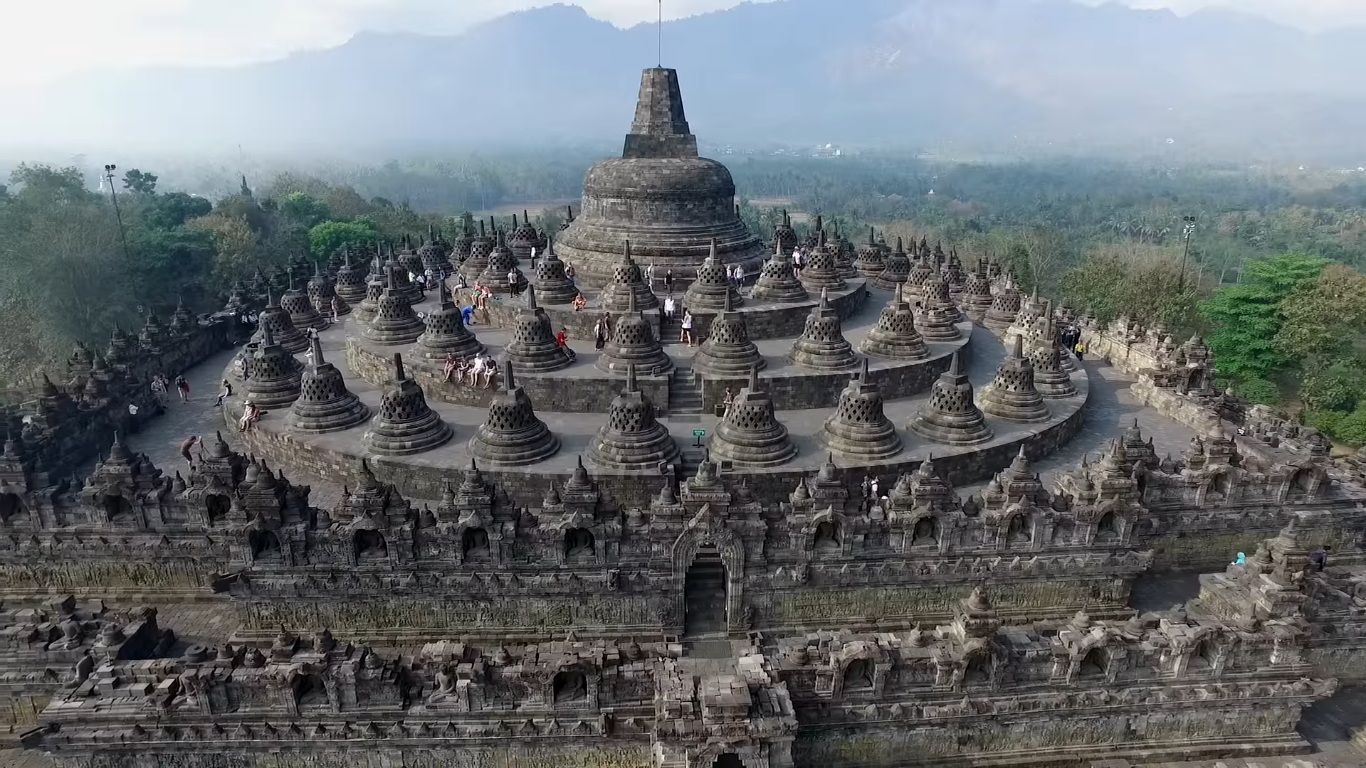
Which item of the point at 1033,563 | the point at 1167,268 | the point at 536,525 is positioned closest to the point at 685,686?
the point at 536,525

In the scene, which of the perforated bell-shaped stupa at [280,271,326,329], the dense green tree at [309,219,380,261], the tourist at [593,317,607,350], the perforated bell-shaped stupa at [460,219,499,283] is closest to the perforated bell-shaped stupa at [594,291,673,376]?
the tourist at [593,317,607,350]

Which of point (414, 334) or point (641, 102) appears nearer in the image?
point (414, 334)

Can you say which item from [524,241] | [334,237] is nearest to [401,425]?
[524,241]

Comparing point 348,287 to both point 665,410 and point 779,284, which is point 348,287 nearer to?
point 665,410

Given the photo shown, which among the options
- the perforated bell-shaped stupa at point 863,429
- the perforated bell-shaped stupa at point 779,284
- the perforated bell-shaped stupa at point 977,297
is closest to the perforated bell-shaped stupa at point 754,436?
the perforated bell-shaped stupa at point 863,429

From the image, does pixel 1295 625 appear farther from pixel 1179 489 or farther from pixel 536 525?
pixel 536 525

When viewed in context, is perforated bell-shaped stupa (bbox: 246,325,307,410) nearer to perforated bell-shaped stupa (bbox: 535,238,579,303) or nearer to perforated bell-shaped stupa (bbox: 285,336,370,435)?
perforated bell-shaped stupa (bbox: 285,336,370,435)
